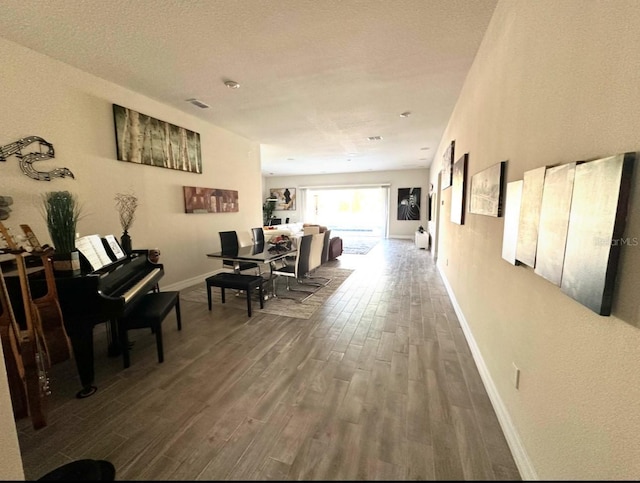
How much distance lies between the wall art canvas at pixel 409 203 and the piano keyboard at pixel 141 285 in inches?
367

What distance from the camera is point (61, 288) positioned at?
1.81m

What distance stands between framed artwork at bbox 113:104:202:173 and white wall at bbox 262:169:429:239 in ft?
24.5

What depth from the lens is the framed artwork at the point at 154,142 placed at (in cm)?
348

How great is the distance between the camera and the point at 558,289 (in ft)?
3.58

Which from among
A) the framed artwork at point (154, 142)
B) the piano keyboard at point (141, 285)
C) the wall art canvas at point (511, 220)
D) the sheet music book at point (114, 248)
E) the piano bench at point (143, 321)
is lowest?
the piano bench at point (143, 321)

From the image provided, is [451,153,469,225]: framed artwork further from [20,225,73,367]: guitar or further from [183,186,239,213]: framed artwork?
[183,186,239,213]: framed artwork

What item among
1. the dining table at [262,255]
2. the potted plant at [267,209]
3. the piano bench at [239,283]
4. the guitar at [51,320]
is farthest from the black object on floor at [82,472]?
the potted plant at [267,209]

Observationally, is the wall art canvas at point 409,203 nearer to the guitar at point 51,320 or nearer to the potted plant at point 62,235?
the potted plant at point 62,235

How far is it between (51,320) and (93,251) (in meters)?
0.82

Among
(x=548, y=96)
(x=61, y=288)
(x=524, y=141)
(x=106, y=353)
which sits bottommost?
(x=106, y=353)

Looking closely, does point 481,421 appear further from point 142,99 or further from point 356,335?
point 142,99

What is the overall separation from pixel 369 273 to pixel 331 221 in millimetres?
8131

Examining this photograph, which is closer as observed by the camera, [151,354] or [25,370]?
[25,370]

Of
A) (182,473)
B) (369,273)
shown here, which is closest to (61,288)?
(182,473)
